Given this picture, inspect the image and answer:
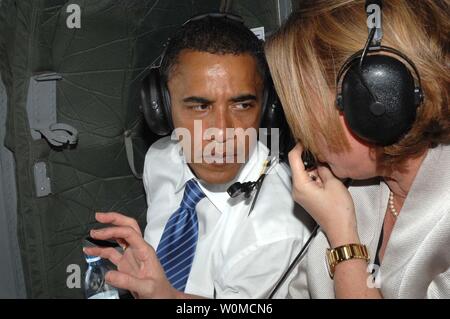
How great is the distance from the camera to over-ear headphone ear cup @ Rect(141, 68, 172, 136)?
1237mm

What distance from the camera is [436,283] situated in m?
1.04

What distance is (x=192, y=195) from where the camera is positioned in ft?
4.42

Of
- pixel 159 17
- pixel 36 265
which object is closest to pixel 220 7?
pixel 159 17

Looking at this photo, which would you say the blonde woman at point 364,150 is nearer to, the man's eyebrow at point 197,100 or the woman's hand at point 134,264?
the man's eyebrow at point 197,100

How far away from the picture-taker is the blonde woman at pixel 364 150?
3.02ft

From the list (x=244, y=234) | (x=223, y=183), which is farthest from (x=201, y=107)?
(x=244, y=234)

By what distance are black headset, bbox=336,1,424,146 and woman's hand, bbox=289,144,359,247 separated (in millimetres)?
215

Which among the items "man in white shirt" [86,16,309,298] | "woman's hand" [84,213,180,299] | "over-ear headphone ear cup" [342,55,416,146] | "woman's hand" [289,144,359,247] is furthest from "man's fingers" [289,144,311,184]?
"woman's hand" [84,213,180,299]

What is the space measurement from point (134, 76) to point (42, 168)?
0.34m

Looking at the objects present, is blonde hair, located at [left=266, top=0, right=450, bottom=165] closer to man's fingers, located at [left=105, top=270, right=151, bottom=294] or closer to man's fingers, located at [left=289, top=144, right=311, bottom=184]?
man's fingers, located at [left=289, top=144, right=311, bottom=184]

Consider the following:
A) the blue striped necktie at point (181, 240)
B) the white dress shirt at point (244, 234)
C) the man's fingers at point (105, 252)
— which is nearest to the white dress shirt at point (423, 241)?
the white dress shirt at point (244, 234)

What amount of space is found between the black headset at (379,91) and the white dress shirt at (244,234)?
0.37 m

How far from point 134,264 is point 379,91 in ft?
1.83

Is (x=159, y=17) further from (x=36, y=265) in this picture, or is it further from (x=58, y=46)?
(x=36, y=265)
